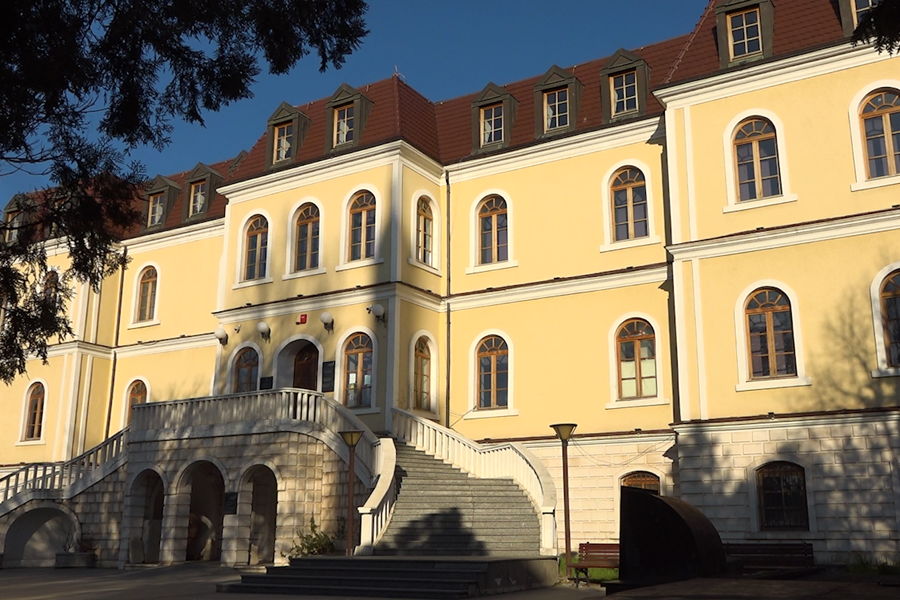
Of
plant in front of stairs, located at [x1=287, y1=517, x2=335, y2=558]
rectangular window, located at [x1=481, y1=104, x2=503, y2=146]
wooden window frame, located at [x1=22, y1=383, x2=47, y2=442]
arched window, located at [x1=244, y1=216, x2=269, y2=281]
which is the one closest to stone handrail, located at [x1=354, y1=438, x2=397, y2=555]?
plant in front of stairs, located at [x1=287, y1=517, x2=335, y2=558]

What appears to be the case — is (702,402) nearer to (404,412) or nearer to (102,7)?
(404,412)

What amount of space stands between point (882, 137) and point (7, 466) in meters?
26.8

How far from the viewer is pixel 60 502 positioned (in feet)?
78.2

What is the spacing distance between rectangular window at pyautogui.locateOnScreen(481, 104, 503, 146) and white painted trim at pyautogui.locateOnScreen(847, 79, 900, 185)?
9271mm

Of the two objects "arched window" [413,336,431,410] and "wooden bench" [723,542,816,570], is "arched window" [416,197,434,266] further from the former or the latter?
"wooden bench" [723,542,816,570]

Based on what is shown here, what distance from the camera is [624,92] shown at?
910 inches

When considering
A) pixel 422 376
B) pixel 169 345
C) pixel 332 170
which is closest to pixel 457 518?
pixel 422 376

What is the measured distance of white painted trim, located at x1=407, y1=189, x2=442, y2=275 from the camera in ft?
77.7

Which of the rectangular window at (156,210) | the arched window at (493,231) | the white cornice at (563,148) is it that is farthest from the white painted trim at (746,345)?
the rectangular window at (156,210)

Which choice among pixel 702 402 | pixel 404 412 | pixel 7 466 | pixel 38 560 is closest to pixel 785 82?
pixel 702 402

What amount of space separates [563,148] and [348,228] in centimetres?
591

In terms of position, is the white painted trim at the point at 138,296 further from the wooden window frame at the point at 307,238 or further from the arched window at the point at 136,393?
the wooden window frame at the point at 307,238

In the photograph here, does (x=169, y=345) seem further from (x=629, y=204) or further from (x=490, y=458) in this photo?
(x=629, y=204)

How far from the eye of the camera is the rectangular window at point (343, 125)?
82.3 ft
